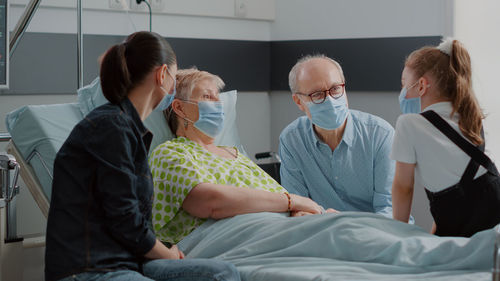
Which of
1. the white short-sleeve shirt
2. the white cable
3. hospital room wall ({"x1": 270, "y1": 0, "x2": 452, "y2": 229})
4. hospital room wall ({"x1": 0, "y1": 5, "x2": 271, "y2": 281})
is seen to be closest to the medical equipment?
hospital room wall ({"x1": 0, "y1": 5, "x2": 271, "y2": 281})

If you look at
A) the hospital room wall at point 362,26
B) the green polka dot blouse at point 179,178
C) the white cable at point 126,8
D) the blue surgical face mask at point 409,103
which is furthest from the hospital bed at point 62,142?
the hospital room wall at point 362,26

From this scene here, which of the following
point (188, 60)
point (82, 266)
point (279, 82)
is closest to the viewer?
point (82, 266)

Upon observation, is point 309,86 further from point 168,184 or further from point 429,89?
point 168,184

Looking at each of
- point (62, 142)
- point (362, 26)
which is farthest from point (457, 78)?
point (362, 26)

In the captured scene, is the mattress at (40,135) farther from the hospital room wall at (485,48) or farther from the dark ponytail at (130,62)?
the hospital room wall at (485,48)

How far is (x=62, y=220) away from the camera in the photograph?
181cm

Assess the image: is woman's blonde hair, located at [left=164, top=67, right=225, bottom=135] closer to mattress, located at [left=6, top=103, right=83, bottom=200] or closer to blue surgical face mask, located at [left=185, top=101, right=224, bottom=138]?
blue surgical face mask, located at [left=185, top=101, right=224, bottom=138]

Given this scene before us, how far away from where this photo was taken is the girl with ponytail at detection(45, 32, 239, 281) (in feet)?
5.89

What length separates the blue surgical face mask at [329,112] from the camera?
2.73 m

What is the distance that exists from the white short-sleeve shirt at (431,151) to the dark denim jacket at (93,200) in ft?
3.09

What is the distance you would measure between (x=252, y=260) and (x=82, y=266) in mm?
565

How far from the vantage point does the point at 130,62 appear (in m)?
1.97

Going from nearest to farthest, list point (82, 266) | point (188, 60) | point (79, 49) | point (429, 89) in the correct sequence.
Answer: point (82, 266) < point (429, 89) < point (79, 49) < point (188, 60)

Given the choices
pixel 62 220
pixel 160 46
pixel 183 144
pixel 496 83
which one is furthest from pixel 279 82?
pixel 62 220
